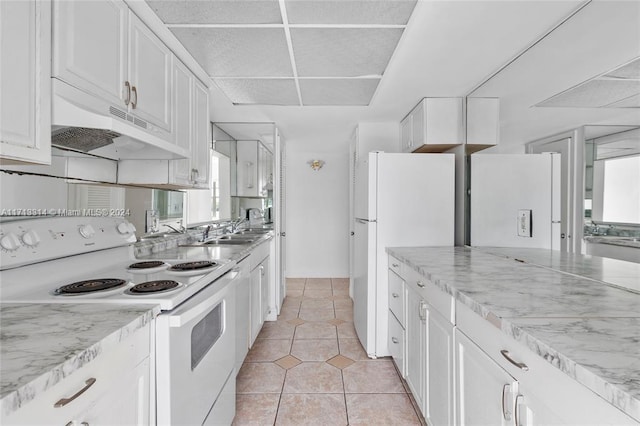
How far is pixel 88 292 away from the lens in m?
1.05

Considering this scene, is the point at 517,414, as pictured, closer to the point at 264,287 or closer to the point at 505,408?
the point at 505,408

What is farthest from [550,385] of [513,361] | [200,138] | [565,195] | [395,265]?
[200,138]

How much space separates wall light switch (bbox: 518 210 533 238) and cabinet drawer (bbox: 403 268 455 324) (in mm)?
801

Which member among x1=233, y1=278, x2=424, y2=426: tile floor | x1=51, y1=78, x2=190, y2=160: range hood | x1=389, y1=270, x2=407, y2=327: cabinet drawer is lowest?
x1=233, y1=278, x2=424, y2=426: tile floor

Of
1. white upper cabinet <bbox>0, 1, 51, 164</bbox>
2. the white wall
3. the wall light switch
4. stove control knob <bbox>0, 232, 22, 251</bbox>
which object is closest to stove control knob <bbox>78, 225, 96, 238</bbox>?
stove control knob <bbox>0, 232, 22, 251</bbox>

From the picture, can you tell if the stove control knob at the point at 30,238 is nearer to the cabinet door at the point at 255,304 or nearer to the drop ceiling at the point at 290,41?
the drop ceiling at the point at 290,41

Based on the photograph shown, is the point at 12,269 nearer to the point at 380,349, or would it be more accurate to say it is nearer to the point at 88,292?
the point at 88,292

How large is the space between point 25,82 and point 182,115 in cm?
105

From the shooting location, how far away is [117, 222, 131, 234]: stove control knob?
1690 millimetres

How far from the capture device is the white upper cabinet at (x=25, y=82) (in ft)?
3.01

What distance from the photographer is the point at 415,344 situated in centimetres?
178

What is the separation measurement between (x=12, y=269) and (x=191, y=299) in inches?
24.5

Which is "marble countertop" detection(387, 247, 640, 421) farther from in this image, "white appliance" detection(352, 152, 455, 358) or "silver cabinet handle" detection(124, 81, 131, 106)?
"silver cabinet handle" detection(124, 81, 131, 106)

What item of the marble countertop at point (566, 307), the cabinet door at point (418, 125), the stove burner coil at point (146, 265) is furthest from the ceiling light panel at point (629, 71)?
the stove burner coil at point (146, 265)
